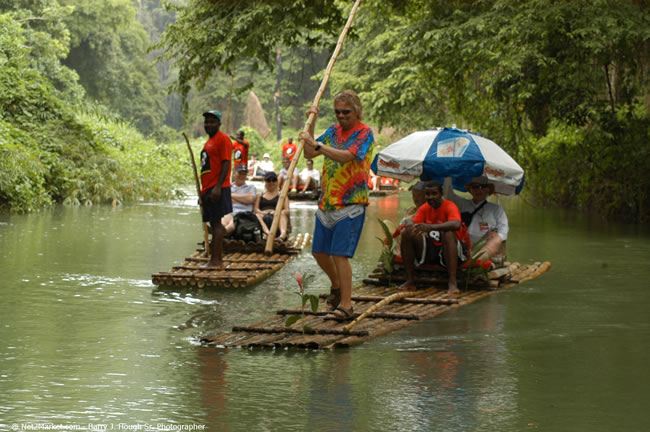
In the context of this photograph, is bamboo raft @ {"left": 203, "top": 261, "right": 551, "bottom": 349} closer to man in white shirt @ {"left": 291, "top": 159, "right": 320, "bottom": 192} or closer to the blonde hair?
the blonde hair

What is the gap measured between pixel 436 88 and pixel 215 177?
17.2 meters

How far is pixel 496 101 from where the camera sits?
910 inches

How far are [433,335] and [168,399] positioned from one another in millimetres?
3064

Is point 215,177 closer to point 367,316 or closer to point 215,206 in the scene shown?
point 215,206

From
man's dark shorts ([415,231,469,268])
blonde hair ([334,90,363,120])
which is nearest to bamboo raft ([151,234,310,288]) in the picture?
man's dark shorts ([415,231,469,268])

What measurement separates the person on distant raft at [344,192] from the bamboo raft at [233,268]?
287cm

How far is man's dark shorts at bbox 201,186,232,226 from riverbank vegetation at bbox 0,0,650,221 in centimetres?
95

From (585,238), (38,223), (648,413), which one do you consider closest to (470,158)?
(648,413)

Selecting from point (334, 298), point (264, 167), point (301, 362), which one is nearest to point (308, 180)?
point (264, 167)

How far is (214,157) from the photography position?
1227 centimetres

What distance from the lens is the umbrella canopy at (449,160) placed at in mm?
12164

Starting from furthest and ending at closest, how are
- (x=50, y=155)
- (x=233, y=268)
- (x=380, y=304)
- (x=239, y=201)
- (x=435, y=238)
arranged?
(x=50, y=155), (x=239, y=201), (x=233, y=268), (x=435, y=238), (x=380, y=304)

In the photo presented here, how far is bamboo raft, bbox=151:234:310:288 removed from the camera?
38.9 ft

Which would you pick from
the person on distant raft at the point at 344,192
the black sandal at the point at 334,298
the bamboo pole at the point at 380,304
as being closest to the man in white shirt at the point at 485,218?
the bamboo pole at the point at 380,304
